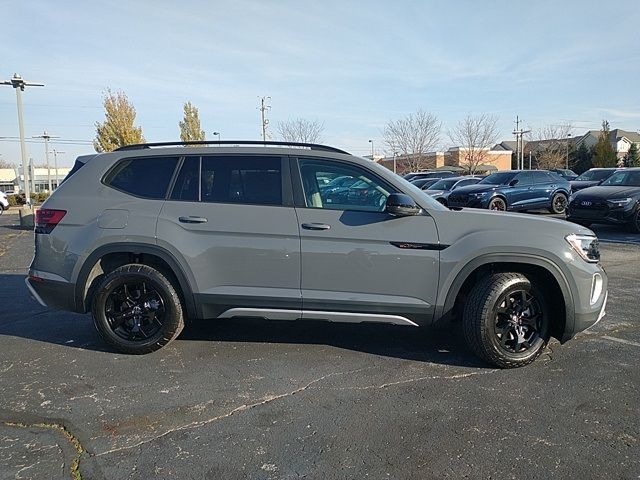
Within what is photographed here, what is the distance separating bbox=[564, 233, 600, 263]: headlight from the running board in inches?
56.9

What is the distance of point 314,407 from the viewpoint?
3338 mm

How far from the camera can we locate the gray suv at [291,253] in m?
3.89

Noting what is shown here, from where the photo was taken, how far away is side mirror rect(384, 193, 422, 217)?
384 centimetres

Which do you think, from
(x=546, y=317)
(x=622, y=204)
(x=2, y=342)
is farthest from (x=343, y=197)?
(x=622, y=204)

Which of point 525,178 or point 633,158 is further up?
point 633,158

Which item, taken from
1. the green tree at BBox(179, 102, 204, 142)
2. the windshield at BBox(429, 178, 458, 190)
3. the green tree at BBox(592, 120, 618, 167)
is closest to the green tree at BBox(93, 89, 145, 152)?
the green tree at BBox(179, 102, 204, 142)

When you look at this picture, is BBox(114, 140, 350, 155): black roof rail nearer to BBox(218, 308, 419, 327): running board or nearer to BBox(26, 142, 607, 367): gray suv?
BBox(26, 142, 607, 367): gray suv

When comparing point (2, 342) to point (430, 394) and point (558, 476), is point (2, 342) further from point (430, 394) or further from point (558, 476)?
point (558, 476)

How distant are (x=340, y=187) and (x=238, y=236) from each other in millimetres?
976

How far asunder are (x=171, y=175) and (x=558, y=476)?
3.63 metres

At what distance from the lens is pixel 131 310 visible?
4.26m

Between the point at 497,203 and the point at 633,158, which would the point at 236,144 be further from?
the point at 633,158

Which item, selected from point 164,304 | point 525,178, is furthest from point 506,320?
point 525,178

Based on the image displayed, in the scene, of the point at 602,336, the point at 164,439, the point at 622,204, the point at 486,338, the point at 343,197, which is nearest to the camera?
the point at 164,439
